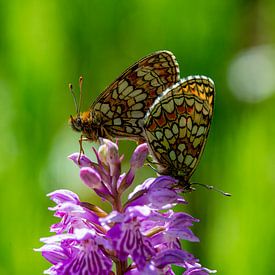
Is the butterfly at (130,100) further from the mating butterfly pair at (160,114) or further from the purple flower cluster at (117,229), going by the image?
the purple flower cluster at (117,229)

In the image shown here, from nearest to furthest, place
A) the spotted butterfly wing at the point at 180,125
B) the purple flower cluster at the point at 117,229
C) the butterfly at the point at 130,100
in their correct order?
the purple flower cluster at the point at 117,229
the spotted butterfly wing at the point at 180,125
the butterfly at the point at 130,100

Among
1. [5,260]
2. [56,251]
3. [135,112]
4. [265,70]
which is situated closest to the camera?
[56,251]

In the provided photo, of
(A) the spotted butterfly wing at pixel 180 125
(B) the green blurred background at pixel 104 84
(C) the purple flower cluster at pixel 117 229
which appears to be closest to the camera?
(C) the purple flower cluster at pixel 117 229

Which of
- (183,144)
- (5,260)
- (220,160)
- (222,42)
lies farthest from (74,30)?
(183,144)

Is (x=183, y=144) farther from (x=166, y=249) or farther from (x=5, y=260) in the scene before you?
(x=5, y=260)

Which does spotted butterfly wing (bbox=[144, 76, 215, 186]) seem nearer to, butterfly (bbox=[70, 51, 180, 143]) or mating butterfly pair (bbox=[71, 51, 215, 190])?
mating butterfly pair (bbox=[71, 51, 215, 190])

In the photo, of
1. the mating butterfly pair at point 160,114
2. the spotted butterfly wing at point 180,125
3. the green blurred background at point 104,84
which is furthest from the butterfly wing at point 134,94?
the green blurred background at point 104,84

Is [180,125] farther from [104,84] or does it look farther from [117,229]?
[104,84]
